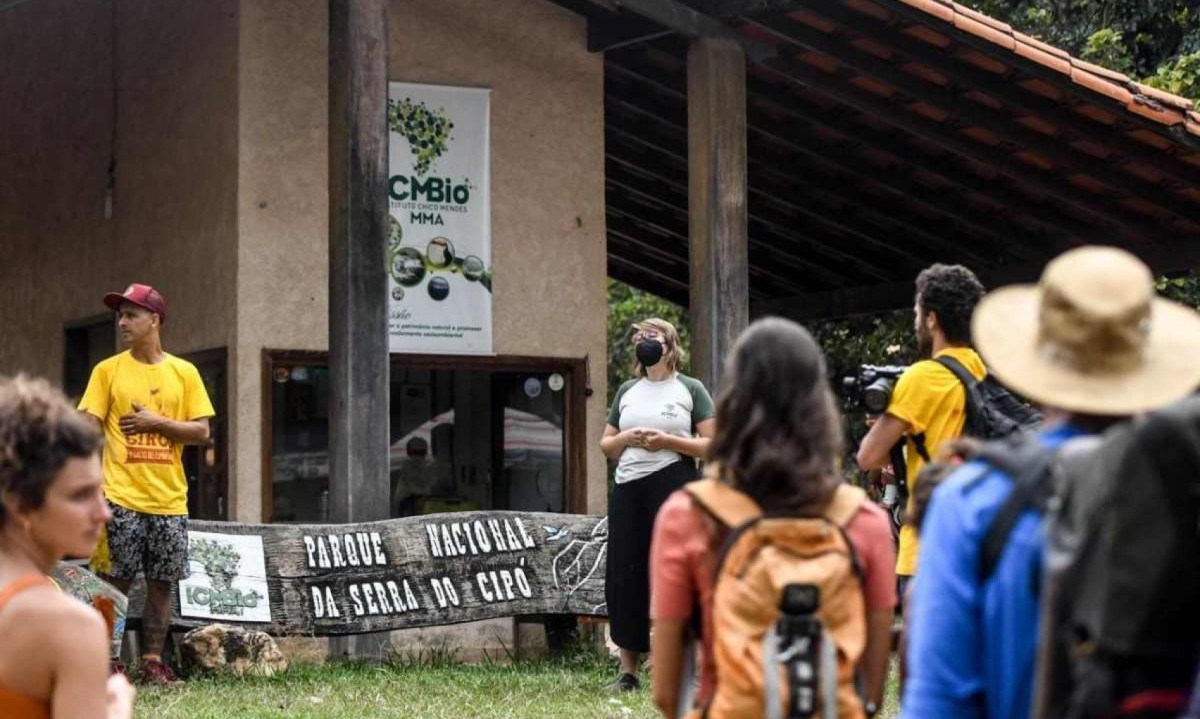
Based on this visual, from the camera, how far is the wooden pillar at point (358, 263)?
33.3 feet

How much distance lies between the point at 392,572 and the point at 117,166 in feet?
14.5

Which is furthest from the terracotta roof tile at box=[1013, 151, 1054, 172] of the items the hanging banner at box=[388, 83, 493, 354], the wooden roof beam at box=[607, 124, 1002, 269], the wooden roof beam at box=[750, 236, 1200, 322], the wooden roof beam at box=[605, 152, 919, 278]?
the hanging banner at box=[388, 83, 493, 354]

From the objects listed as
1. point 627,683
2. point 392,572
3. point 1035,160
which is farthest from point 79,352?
point 1035,160

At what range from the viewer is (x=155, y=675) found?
30.7 feet

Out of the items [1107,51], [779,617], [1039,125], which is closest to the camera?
[779,617]

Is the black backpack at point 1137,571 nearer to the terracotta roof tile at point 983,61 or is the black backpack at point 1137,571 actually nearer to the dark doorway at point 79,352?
the terracotta roof tile at point 983,61

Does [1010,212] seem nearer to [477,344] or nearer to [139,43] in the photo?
[477,344]

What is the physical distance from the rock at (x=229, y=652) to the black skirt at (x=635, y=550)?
78.1 inches

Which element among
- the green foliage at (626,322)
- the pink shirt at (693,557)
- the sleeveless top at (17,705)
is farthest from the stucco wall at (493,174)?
the green foliage at (626,322)

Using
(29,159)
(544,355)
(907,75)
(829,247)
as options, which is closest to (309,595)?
(544,355)

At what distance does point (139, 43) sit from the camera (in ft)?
43.4

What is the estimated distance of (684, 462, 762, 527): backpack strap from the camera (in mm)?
3697

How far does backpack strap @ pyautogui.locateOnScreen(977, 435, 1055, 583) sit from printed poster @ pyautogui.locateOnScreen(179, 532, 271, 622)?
24.4ft

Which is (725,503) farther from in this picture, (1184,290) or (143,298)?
(1184,290)
